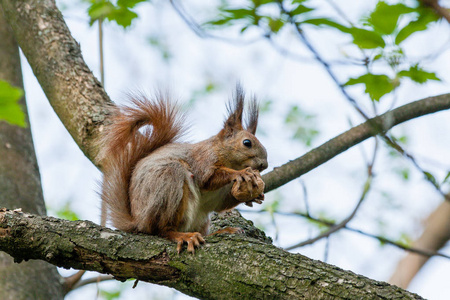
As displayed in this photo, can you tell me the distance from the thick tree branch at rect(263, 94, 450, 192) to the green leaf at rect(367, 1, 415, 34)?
1891 millimetres

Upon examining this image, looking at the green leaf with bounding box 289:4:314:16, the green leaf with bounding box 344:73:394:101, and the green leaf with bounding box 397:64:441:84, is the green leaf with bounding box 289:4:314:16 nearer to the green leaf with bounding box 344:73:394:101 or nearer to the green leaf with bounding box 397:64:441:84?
the green leaf with bounding box 344:73:394:101

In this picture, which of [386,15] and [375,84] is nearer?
[386,15]

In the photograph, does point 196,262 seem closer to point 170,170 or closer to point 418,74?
point 170,170

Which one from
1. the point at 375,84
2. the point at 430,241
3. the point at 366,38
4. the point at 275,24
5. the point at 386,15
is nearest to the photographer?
the point at 386,15

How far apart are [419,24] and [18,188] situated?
3145 mm

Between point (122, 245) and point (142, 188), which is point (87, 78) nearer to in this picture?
point (142, 188)

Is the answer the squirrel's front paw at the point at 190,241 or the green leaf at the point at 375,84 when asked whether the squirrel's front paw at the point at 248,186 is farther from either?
the green leaf at the point at 375,84

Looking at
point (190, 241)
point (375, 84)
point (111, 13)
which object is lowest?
point (190, 241)

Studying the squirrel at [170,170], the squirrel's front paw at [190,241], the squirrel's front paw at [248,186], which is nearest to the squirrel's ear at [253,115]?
the squirrel at [170,170]

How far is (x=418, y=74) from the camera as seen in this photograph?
1.94 meters

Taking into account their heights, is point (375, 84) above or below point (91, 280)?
above

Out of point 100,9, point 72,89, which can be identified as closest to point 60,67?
point 72,89

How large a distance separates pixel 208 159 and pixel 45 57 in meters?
1.53

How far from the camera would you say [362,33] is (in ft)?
4.40
